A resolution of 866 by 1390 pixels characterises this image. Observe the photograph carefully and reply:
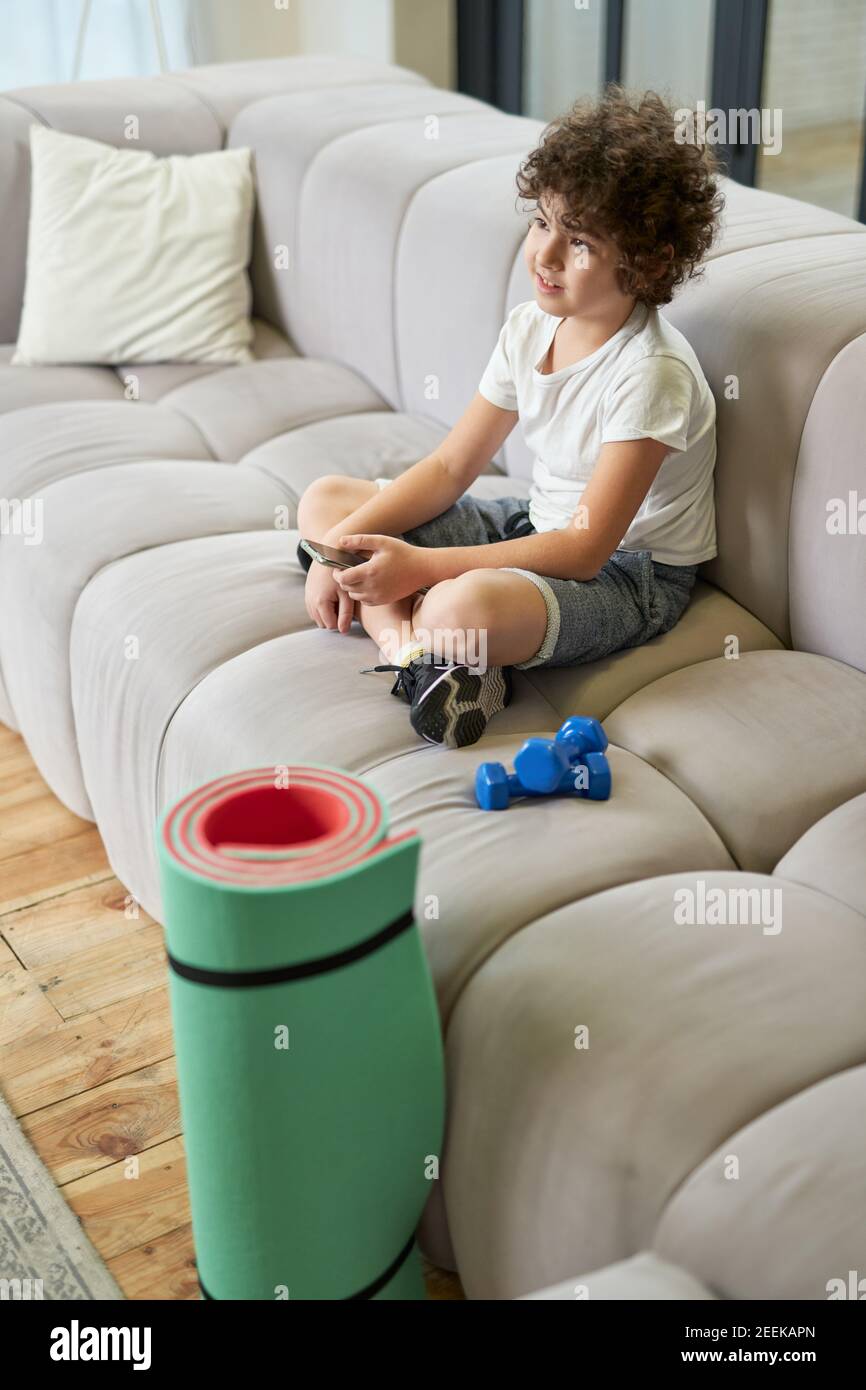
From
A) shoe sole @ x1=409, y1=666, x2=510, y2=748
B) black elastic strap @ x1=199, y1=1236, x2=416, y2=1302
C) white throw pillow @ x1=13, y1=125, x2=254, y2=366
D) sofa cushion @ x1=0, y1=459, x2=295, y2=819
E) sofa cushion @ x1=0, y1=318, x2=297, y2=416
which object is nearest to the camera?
black elastic strap @ x1=199, y1=1236, x2=416, y2=1302

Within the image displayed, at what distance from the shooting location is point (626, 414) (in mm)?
1480

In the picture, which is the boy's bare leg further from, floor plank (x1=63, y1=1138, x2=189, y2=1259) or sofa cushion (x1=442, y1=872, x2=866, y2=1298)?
floor plank (x1=63, y1=1138, x2=189, y2=1259)

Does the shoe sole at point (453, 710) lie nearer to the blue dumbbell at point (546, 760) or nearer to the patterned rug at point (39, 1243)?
the blue dumbbell at point (546, 760)

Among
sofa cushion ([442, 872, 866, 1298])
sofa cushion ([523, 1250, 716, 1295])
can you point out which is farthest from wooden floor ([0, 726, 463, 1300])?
sofa cushion ([523, 1250, 716, 1295])

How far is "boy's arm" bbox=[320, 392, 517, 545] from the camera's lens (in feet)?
5.48

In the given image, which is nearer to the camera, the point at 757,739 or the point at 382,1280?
the point at 382,1280

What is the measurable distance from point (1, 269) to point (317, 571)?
1285mm

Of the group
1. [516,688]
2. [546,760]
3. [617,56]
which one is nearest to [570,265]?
[516,688]

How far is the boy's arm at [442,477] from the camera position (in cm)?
167

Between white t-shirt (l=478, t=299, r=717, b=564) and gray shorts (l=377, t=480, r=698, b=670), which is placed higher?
white t-shirt (l=478, t=299, r=717, b=564)

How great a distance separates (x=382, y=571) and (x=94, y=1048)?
62 centimetres

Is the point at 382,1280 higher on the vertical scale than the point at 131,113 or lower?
lower

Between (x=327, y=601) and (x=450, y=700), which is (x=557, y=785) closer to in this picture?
(x=450, y=700)

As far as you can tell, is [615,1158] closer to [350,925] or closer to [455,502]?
[350,925]
